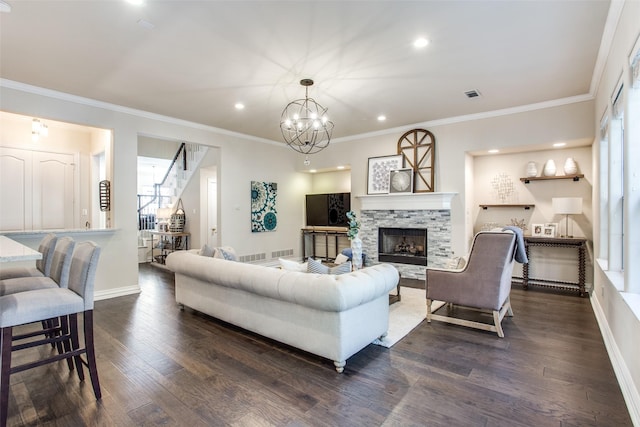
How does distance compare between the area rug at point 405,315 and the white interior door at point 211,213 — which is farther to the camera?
the white interior door at point 211,213

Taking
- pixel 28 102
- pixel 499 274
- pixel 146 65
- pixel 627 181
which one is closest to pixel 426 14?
pixel 627 181

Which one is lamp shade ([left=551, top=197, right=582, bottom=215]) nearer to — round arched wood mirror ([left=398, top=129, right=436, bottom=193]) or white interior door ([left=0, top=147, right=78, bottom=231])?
round arched wood mirror ([left=398, top=129, right=436, bottom=193])

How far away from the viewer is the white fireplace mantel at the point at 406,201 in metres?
5.67

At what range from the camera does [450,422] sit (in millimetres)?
1950

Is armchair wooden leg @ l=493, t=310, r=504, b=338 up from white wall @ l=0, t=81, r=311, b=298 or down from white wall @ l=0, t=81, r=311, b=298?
down

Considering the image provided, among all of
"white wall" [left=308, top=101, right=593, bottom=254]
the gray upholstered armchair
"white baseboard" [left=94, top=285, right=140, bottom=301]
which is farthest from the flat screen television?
"white baseboard" [left=94, top=285, right=140, bottom=301]

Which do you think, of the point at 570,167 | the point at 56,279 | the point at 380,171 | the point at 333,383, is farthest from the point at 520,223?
the point at 56,279

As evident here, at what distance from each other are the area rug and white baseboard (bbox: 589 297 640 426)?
1.65m

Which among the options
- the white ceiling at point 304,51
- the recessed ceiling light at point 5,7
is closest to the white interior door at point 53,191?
the white ceiling at point 304,51

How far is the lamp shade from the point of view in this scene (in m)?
4.68

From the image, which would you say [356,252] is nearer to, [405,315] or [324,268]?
[405,315]

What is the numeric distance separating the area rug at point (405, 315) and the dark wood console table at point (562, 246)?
1.87 metres

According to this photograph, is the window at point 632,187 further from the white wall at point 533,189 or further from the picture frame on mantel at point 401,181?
the picture frame on mantel at point 401,181

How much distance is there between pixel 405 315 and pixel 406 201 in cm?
270
